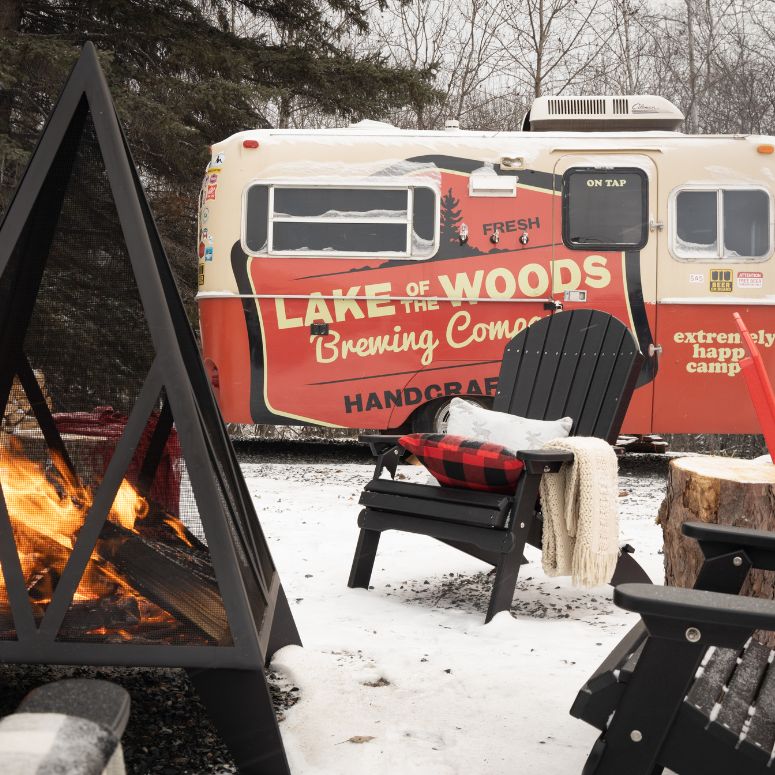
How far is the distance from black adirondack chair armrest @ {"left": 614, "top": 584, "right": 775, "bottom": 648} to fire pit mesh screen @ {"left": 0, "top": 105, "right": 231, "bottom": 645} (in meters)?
0.86

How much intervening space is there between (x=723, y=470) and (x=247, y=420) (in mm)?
4498

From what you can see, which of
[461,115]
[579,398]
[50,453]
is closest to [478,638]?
[579,398]

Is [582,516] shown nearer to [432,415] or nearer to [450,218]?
[432,415]

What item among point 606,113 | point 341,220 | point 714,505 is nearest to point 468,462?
point 714,505

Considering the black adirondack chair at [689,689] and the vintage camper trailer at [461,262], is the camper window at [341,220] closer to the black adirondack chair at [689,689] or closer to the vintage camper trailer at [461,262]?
the vintage camper trailer at [461,262]

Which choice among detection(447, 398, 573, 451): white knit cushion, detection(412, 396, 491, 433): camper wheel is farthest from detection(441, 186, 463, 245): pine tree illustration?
detection(447, 398, 573, 451): white knit cushion

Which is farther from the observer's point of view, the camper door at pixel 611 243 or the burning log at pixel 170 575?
the camper door at pixel 611 243

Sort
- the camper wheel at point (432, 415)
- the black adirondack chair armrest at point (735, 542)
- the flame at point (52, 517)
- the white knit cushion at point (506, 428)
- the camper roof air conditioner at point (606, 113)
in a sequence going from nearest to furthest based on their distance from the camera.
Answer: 1. the black adirondack chair armrest at point (735, 542)
2. the flame at point (52, 517)
3. the white knit cushion at point (506, 428)
4. the camper wheel at point (432, 415)
5. the camper roof air conditioner at point (606, 113)

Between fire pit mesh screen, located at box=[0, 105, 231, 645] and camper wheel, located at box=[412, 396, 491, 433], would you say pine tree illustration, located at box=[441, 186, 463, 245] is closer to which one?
camper wheel, located at box=[412, 396, 491, 433]

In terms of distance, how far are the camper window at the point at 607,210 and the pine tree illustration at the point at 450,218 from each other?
2.45 ft

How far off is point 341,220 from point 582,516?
4082mm

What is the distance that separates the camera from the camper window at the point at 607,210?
22.0 feet

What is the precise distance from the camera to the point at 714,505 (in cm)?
279

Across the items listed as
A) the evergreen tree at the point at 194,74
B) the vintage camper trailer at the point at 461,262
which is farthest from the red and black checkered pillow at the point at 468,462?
the evergreen tree at the point at 194,74
